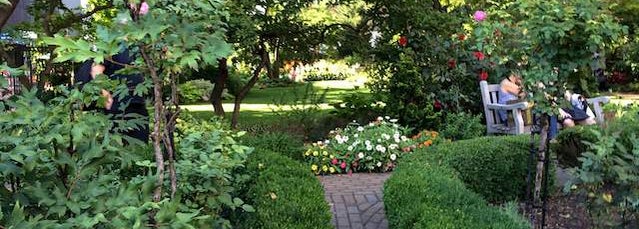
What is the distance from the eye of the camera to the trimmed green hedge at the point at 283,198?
10.9ft

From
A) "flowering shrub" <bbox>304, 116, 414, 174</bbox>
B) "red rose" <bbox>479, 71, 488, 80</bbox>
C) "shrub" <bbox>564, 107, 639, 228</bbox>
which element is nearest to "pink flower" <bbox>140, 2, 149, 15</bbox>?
"shrub" <bbox>564, 107, 639, 228</bbox>

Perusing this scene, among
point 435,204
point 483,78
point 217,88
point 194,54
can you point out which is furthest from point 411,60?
point 194,54

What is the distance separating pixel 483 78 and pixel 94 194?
7.57 m

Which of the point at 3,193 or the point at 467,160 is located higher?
the point at 3,193

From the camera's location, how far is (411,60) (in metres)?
8.76

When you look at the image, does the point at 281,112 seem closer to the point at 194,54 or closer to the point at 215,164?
the point at 215,164

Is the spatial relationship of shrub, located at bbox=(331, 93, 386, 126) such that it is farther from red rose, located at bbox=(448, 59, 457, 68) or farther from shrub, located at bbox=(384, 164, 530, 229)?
shrub, located at bbox=(384, 164, 530, 229)

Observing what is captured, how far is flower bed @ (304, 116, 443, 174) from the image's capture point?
263 inches

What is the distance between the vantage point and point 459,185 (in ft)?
13.1

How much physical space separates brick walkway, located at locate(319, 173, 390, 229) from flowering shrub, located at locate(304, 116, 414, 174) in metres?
0.14

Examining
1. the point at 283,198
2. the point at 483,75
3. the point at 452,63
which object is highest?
the point at 452,63

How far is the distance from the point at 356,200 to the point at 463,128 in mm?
3264

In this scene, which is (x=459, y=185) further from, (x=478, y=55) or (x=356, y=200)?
(x=478, y=55)

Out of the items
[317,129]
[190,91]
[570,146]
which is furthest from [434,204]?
[317,129]
